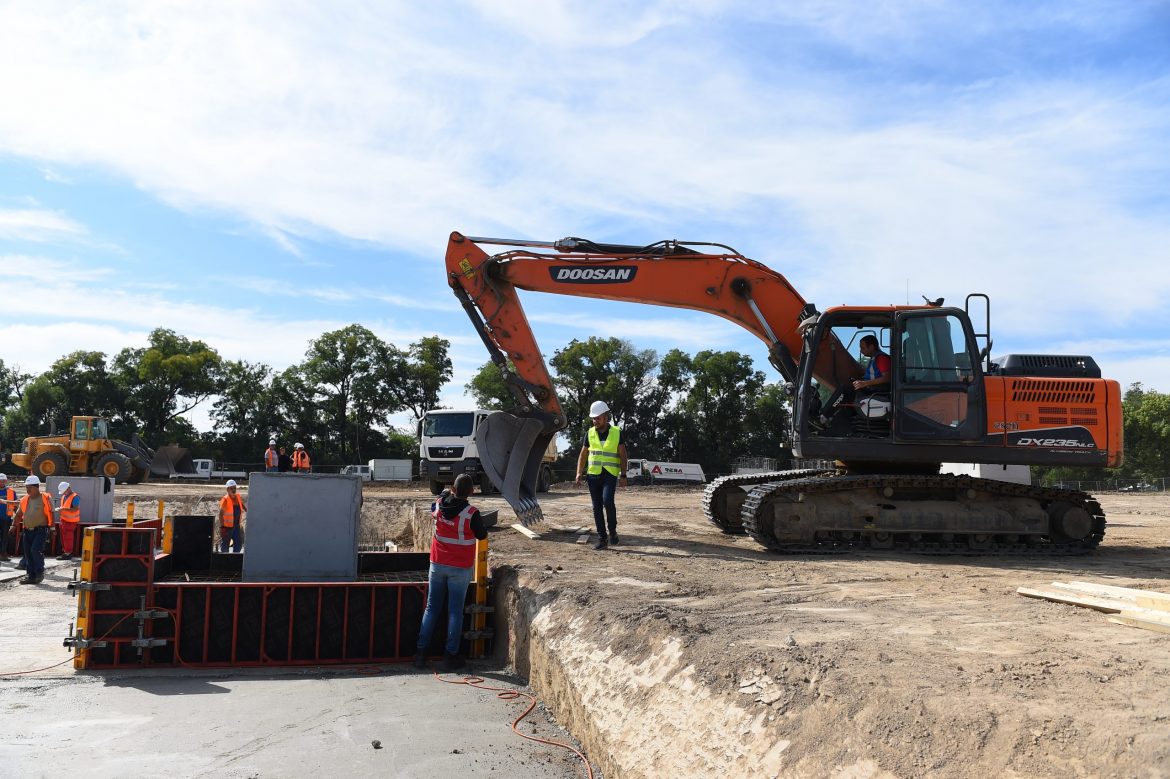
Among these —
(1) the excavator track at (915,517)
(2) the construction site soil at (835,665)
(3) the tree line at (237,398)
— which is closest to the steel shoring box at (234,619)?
(2) the construction site soil at (835,665)

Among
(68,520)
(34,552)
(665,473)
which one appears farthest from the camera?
(665,473)

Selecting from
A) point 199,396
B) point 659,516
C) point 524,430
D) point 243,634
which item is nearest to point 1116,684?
point 243,634

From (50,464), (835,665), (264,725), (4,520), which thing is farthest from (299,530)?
(50,464)

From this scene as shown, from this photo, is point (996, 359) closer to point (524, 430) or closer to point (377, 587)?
point (524, 430)

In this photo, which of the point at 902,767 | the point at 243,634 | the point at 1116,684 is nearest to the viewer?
the point at 902,767

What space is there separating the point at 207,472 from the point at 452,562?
37.2m

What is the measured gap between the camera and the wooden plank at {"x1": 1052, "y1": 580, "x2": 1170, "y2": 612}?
5.57 meters

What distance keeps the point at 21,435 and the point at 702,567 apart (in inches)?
2221

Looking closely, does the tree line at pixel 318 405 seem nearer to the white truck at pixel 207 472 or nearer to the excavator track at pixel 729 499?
the white truck at pixel 207 472

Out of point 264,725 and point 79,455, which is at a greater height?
point 79,455

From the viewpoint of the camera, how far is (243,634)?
855cm

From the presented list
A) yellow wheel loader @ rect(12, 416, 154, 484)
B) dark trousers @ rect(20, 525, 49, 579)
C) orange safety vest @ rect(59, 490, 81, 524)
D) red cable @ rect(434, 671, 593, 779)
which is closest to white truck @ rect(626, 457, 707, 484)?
yellow wheel loader @ rect(12, 416, 154, 484)

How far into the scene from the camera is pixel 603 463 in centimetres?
1057

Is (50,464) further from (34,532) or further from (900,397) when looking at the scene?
(900,397)
